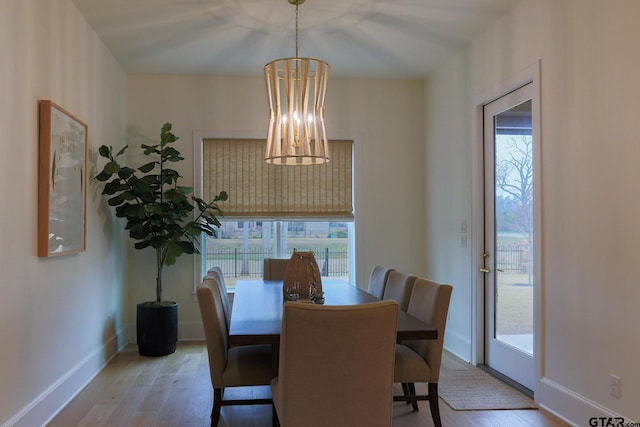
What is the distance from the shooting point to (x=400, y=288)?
3.22m

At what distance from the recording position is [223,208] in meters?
5.41

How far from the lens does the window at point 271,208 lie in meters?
5.42

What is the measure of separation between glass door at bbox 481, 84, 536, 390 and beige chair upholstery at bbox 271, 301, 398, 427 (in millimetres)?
1895

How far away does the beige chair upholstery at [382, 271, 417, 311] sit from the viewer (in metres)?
3.13

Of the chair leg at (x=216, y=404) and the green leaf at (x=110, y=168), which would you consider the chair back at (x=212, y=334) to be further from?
the green leaf at (x=110, y=168)

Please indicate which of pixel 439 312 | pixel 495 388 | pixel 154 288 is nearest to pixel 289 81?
pixel 439 312

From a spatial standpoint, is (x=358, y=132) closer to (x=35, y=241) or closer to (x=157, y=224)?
(x=157, y=224)

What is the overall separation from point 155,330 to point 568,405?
11.3 feet

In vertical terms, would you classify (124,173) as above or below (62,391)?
above

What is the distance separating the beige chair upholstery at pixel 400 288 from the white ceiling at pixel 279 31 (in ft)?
6.44

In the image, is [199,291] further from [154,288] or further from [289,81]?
[154,288]

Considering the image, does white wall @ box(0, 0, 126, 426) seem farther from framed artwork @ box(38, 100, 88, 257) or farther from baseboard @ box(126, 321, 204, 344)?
baseboard @ box(126, 321, 204, 344)

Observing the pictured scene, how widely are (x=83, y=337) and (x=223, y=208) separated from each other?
202cm

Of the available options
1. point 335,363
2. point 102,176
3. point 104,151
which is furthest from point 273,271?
point 335,363
